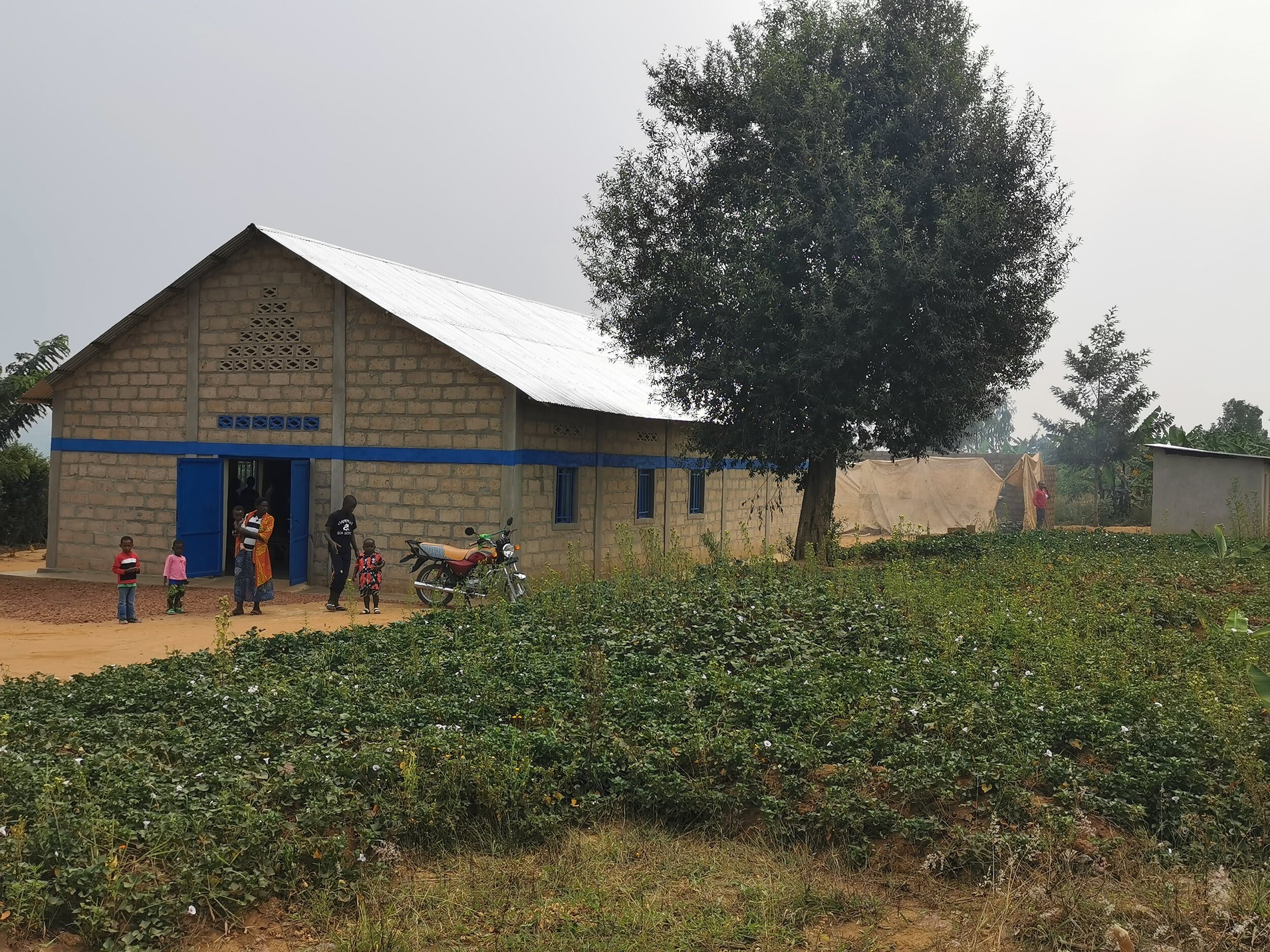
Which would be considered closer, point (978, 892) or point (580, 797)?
point (978, 892)

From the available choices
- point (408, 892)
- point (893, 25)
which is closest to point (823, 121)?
point (893, 25)

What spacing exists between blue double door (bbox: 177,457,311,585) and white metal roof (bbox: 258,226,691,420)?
3.06m

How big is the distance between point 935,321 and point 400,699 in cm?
1108

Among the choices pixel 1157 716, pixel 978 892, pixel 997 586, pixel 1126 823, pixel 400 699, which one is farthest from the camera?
pixel 997 586

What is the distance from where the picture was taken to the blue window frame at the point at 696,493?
22.2 m

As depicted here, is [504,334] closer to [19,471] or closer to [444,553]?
[444,553]

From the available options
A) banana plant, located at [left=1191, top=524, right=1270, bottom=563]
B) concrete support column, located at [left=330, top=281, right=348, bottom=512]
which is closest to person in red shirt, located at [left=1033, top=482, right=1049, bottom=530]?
banana plant, located at [left=1191, top=524, right=1270, bottom=563]

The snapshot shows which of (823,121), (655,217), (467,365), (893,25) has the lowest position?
(467,365)

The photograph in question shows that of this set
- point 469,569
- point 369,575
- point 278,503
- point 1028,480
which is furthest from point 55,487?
point 1028,480

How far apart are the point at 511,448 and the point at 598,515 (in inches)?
130

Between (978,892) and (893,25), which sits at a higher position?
(893,25)

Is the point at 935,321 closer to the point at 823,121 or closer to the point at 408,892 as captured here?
A: the point at 823,121

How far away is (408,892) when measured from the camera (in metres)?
5.21

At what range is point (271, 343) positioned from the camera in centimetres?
1719
